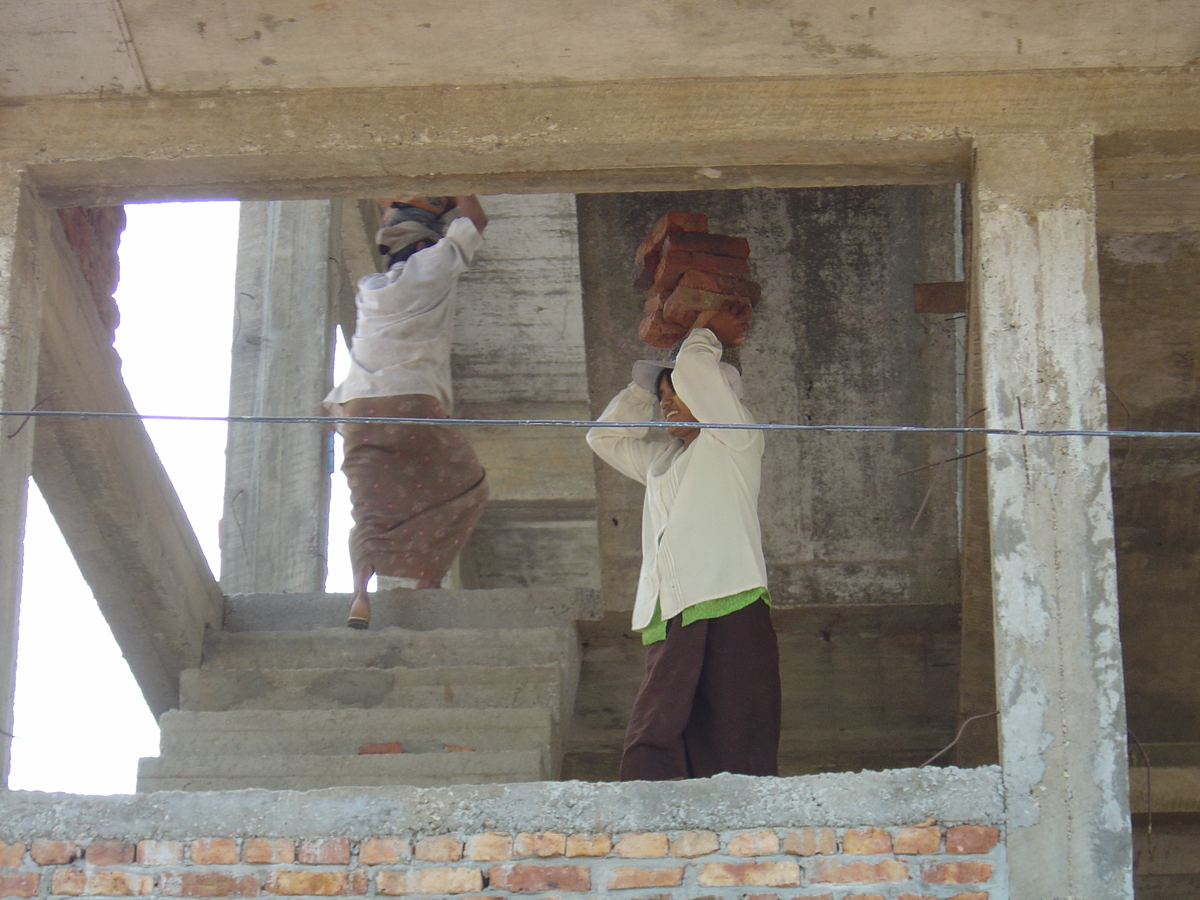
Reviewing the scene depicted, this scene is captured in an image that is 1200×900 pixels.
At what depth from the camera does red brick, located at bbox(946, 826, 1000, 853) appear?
4.24 m

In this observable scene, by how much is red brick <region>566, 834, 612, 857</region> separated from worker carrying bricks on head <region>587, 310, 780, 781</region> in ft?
2.55

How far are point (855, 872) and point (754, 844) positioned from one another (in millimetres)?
274

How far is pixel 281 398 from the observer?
9.93 m

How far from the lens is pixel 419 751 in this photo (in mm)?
6074

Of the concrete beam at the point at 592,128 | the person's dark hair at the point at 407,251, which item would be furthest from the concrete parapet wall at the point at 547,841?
the person's dark hair at the point at 407,251

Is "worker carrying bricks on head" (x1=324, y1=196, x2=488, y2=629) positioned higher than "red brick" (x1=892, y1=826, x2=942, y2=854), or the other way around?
"worker carrying bricks on head" (x1=324, y1=196, x2=488, y2=629)

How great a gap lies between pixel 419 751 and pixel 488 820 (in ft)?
5.79

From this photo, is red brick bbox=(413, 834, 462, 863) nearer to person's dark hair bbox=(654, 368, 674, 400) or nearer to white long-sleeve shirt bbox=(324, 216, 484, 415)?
person's dark hair bbox=(654, 368, 674, 400)

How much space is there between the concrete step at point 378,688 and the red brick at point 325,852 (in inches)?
76.1

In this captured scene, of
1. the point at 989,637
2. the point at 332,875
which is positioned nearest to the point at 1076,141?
the point at 989,637

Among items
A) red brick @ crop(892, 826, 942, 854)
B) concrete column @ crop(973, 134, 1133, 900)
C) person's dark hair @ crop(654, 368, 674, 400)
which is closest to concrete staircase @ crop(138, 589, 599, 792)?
person's dark hair @ crop(654, 368, 674, 400)

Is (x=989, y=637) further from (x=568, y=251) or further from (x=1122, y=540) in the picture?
(x=568, y=251)

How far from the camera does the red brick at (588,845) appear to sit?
4.31 metres

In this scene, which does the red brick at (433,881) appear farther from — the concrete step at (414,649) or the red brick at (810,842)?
the concrete step at (414,649)
